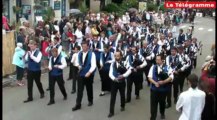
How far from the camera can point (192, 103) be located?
8.69 metres

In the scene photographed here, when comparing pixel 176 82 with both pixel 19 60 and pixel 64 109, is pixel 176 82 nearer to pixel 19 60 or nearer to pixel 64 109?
pixel 64 109

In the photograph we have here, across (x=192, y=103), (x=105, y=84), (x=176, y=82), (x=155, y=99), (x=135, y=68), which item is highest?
(x=135, y=68)

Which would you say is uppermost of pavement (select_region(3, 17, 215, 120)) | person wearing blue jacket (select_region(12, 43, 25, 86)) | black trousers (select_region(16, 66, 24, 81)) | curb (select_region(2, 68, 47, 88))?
person wearing blue jacket (select_region(12, 43, 25, 86))

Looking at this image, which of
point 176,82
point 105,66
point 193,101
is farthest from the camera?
point 105,66

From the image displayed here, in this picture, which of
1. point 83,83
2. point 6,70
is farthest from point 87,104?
point 6,70

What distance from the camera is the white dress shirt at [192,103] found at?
8586 mm

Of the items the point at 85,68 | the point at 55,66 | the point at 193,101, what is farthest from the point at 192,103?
the point at 55,66

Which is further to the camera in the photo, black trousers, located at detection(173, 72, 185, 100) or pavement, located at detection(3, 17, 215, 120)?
black trousers, located at detection(173, 72, 185, 100)

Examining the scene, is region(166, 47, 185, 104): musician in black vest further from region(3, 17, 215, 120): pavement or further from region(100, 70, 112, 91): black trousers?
region(100, 70, 112, 91): black trousers

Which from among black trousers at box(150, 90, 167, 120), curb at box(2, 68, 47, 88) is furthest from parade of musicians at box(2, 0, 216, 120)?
curb at box(2, 68, 47, 88)

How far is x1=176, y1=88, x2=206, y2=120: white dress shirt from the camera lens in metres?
8.59

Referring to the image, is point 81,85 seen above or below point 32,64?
below

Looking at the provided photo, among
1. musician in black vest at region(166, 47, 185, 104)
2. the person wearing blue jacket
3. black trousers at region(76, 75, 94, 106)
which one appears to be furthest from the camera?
the person wearing blue jacket

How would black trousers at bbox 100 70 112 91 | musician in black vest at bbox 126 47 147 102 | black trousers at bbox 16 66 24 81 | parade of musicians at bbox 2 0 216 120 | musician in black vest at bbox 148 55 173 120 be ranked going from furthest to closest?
black trousers at bbox 16 66 24 81 → black trousers at bbox 100 70 112 91 → musician in black vest at bbox 126 47 147 102 → parade of musicians at bbox 2 0 216 120 → musician in black vest at bbox 148 55 173 120
